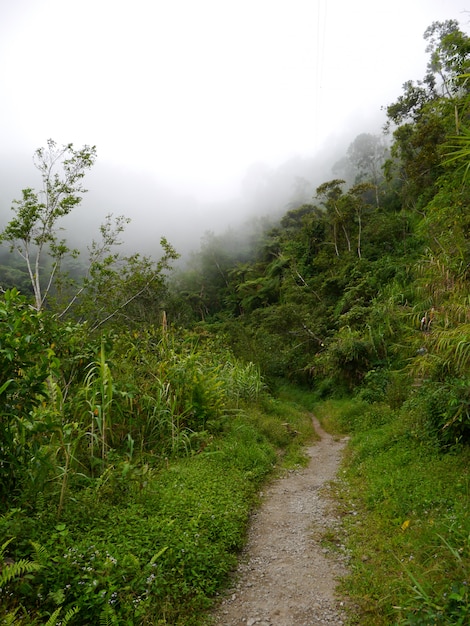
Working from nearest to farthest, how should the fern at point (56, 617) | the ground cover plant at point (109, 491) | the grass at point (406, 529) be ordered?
the fern at point (56, 617) < the grass at point (406, 529) < the ground cover plant at point (109, 491)

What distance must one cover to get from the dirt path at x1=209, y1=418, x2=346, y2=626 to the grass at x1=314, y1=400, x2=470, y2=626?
22 cm

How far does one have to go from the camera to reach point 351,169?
55969mm

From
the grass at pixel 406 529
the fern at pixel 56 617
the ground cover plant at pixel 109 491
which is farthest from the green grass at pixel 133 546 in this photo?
the grass at pixel 406 529

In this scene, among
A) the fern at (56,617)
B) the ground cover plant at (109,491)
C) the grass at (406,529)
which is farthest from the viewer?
the ground cover plant at (109,491)

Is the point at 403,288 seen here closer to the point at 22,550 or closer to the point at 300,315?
the point at 300,315

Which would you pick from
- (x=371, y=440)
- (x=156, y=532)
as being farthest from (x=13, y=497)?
(x=371, y=440)

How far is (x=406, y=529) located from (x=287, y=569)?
1198 mm

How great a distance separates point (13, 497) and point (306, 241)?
1056 inches

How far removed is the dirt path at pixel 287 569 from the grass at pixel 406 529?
0.71 feet

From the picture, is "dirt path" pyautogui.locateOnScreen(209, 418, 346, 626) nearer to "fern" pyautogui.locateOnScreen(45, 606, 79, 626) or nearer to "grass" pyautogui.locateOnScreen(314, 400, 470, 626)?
"grass" pyautogui.locateOnScreen(314, 400, 470, 626)

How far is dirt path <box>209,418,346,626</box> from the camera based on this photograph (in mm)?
3021

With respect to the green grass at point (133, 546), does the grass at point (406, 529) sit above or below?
below

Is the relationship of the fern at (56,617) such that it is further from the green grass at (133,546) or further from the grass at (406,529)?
the grass at (406,529)

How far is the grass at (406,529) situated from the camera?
8.48ft
